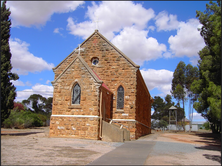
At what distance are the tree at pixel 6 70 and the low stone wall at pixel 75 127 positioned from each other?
406cm

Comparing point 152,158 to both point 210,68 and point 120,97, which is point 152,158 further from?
point 210,68

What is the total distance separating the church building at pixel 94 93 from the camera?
50.6 ft

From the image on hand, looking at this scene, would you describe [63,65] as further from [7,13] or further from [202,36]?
[202,36]

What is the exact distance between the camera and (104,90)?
55.5 feet

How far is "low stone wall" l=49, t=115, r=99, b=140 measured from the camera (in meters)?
15.1

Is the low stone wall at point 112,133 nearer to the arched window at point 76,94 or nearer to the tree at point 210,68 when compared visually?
the arched window at point 76,94

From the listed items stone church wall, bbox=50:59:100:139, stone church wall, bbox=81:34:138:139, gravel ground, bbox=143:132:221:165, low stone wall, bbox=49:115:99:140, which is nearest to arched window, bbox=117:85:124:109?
stone church wall, bbox=81:34:138:139

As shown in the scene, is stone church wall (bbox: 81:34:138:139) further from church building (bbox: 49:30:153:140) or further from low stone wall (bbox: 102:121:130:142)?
low stone wall (bbox: 102:121:130:142)

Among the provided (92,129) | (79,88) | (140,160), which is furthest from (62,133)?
(140,160)

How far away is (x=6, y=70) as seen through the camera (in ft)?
55.1

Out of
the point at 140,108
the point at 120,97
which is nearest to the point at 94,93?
the point at 120,97

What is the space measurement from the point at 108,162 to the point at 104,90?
9906mm

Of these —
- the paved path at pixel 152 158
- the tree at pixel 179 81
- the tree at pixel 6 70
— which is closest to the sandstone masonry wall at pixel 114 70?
the tree at pixel 6 70

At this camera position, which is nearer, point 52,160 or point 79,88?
point 52,160
